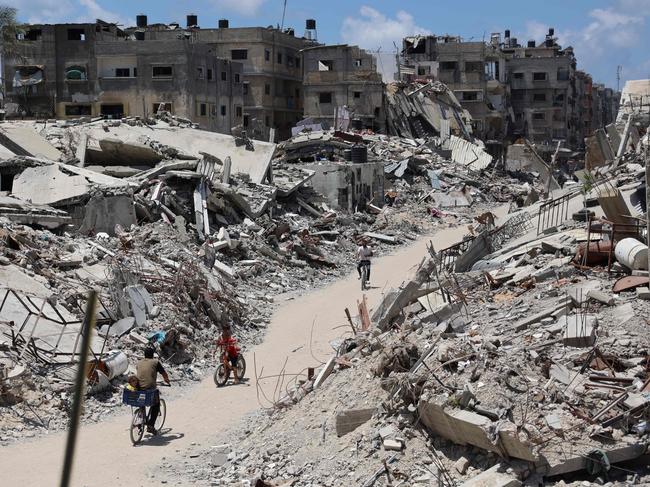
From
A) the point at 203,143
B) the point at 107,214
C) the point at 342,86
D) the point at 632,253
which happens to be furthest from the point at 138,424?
the point at 342,86

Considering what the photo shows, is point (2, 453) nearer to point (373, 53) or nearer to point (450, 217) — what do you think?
point (450, 217)

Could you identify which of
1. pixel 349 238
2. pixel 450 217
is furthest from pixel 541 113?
pixel 349 238

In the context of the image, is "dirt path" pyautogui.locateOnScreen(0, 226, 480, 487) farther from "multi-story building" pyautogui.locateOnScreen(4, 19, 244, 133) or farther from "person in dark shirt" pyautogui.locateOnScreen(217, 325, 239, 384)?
"multi-story building" pyautogui.locateOnScreen(4, 19, 244, 133)

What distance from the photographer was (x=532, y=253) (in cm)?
1548

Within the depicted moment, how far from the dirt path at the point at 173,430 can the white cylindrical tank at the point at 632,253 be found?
505cm

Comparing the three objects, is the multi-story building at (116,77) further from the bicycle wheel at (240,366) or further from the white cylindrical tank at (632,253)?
the white cylindrical tank at (632,253)

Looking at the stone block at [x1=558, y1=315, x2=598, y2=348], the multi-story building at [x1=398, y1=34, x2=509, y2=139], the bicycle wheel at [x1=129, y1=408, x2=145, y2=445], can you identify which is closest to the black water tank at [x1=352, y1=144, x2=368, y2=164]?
the multi-story building at [x1=398, y1=34, x2=509, y2=139]

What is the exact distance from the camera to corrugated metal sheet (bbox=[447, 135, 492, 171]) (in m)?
51.5

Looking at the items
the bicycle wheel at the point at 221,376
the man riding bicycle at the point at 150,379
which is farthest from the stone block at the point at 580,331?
the bicycle wheel at the point at 221,376

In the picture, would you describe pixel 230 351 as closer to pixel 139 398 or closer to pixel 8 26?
pixel 139 398

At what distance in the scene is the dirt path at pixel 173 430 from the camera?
10297 millimetres

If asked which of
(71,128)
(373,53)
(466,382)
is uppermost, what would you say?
(373,53)

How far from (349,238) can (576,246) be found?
16.1 m

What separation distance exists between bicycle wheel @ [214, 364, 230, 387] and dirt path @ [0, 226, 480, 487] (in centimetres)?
13
